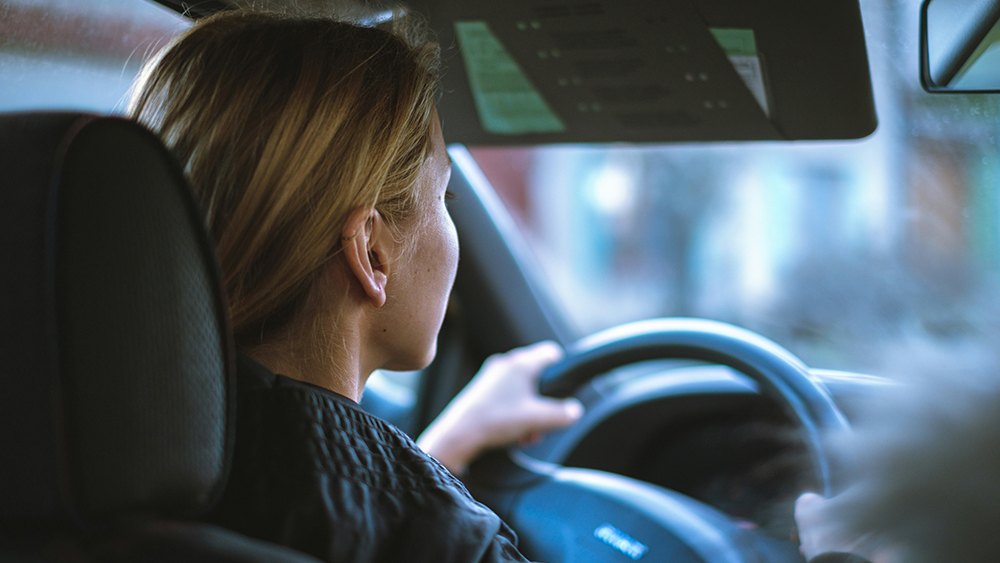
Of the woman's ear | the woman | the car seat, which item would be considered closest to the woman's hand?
the woman

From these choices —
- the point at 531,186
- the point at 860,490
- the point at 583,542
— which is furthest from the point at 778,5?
the point at 531,186

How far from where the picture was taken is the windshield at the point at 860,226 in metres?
1.66

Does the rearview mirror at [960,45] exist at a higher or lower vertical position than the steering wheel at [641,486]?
higher

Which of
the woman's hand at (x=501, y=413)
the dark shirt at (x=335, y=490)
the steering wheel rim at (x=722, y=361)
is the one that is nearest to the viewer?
the dark shirt at (x=335, y=490)

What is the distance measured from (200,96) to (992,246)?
123cm

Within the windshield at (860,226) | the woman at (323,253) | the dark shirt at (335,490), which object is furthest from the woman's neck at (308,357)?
the windshield at (860,226)

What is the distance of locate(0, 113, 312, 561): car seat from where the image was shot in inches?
37.0

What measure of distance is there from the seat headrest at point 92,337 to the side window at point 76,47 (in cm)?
65

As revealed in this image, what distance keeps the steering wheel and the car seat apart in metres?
0.98

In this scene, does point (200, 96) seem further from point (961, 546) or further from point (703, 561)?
point (703, 561)

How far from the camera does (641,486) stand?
2080mm

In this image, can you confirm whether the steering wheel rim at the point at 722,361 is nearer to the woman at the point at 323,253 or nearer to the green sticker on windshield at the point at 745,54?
the green sticker on windshield at the point at 745,54

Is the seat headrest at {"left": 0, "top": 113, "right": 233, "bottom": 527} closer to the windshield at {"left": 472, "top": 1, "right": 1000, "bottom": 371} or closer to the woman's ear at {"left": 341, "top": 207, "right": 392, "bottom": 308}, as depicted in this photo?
the woman's ear at {"left": 341, "top": 207, "right": 392, "bottom": 308}

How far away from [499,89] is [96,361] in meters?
1.15
